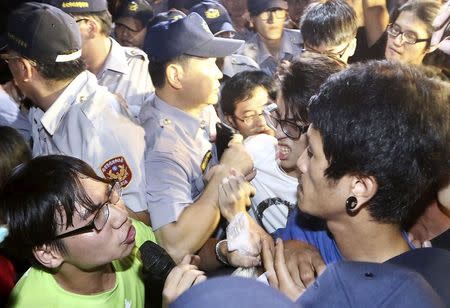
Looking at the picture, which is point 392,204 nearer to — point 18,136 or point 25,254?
point 25,254

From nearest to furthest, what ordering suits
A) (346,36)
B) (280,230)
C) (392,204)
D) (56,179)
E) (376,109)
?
1. (376,109)
2. (392,204)
3. (56,179)
4. (280,230)
5. (346,36)

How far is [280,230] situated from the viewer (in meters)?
1.94

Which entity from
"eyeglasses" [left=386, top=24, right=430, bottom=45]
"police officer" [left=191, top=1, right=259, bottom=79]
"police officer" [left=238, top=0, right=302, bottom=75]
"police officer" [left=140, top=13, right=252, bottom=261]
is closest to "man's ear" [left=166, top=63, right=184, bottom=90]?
"police officer" [left=140, top=13, right=252, bottom=261]

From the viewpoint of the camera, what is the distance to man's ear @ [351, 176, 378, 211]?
1428 millimetres

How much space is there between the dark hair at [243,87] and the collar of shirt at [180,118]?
0.48 m

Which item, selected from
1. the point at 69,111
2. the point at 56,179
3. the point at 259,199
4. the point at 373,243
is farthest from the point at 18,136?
the point at 373,243

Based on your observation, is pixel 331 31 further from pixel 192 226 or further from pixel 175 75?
pixel 192 226

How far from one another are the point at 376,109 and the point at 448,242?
60 cm

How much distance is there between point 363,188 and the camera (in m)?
1.44

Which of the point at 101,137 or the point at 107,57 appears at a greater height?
the point at 101,137

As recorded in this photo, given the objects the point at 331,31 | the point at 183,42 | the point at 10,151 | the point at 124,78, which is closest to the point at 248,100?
the point at 183,42

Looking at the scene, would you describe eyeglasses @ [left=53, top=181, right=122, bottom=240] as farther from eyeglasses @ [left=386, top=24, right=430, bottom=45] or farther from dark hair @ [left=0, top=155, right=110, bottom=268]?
eyeglasses @ [left=386, top=24, right=430, bottom=45]

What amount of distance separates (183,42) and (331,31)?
111 centimetres

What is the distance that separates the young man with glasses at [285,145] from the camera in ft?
6.51
